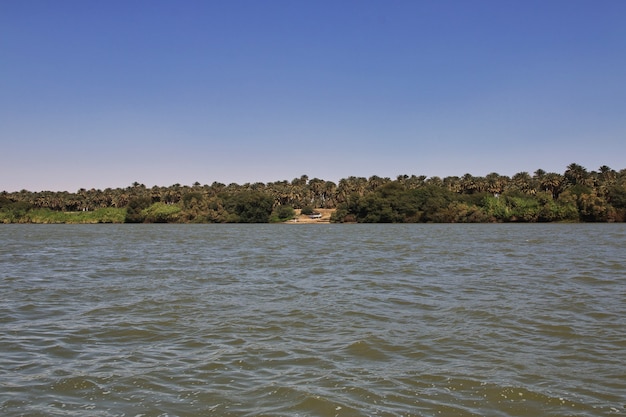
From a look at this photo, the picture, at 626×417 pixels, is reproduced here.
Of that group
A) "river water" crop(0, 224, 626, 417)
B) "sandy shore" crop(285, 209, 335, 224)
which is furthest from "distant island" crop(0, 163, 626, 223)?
"river water" crop(0, 224, 626, 417)

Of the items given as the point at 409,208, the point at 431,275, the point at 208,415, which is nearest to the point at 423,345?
the point at 208,415

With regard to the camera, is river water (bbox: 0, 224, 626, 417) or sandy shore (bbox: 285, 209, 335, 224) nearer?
river water (bbox: 0, 224, 626, 417)

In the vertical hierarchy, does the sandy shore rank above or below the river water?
above

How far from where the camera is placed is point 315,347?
10.0 metres

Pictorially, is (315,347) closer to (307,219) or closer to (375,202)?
(375,202)

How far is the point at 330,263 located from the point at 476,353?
20.0 meters

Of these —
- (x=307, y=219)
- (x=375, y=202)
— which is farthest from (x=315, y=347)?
(x=307, y=219)

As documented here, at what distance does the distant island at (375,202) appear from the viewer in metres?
119

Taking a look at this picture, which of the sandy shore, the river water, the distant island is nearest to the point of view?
the river water

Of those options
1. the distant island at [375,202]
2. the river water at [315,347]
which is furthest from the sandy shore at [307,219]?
the river water at [315,347]

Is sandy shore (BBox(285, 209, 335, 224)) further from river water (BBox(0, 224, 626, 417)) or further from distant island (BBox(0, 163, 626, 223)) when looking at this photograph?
river water (BBox(0, 224, 626, 417))

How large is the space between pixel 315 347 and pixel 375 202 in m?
127

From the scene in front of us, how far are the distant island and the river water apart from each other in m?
108

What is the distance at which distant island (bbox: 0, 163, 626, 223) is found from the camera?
119375 millimetres
